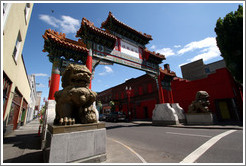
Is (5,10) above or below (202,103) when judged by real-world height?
above

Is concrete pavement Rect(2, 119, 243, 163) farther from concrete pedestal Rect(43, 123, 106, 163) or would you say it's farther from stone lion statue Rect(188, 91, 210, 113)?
stone lion statue Rect(188, 91, 210, 113)

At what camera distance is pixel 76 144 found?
2504 mm

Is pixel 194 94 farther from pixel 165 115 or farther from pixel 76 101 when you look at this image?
pixel 76 101

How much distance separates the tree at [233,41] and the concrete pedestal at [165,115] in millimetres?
6231

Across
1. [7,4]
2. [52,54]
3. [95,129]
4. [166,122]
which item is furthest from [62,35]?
[166,122]

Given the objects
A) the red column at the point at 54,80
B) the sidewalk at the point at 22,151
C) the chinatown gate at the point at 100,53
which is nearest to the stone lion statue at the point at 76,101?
the chinatown gate at the point at 100,53

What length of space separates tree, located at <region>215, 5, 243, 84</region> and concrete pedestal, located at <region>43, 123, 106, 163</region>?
7.38m

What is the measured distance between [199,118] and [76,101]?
37.7ft

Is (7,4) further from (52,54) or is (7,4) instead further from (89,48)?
(89,48)

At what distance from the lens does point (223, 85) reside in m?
12.4

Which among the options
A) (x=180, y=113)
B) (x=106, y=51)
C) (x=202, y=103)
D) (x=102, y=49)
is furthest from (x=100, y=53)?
(x=202, y=103)

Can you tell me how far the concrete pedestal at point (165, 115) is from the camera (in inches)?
425

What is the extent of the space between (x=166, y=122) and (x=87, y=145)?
10443 millimetres

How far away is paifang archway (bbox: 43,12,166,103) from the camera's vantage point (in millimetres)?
6655
